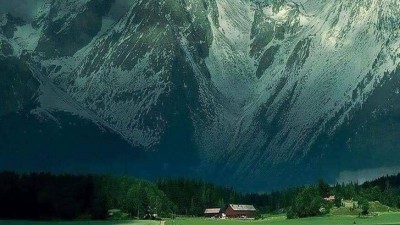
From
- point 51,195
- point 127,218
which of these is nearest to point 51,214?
point 51,195

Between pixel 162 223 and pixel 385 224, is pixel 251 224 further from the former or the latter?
pixel 385 224

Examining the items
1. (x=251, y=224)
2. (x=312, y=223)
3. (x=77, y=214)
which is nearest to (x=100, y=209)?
(x=77, y=214)

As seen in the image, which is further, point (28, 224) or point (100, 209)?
point (100, 209)

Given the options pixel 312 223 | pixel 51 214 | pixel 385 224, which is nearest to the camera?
pixel 385 224

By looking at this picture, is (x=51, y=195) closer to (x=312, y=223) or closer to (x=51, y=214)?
(x=51, y=214)

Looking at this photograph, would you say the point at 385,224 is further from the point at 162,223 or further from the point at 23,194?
the point at 23,194

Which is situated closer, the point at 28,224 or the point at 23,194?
the point at 28,224

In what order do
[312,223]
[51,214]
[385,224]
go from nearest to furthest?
[385,224], [312,223], [51,214]

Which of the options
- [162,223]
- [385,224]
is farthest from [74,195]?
[385,224]

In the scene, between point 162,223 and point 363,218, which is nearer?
point 162,223
